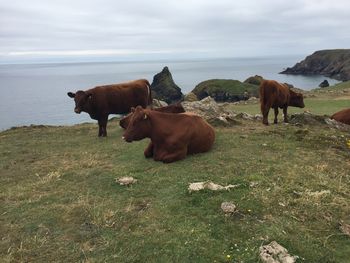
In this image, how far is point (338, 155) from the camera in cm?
1173

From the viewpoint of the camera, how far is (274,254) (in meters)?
6.15

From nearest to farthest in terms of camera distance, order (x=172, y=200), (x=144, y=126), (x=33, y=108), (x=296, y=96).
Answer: (x=172, y=200)
(x=144, y=126)
(x=296, y=96)
(x=33, y=108)

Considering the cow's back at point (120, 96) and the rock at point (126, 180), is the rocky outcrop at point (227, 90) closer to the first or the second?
Answer: the cow's back at point (120, 96)

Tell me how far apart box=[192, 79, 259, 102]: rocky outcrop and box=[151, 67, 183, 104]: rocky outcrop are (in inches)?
169

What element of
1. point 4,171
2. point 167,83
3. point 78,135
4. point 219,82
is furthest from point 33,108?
point 4,171

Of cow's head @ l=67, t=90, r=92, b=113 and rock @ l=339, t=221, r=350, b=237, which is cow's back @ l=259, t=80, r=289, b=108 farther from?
rock @ l=339, t=221, r=350, b=237

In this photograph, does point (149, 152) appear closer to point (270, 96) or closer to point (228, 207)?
point (228, 207)

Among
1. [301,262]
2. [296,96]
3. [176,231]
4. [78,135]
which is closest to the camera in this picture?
[301,262]

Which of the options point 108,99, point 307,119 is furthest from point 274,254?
point 307,119

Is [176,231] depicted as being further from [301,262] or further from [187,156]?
[187,156]

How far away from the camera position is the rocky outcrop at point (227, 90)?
55188 mm

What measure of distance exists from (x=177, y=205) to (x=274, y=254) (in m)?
2.32

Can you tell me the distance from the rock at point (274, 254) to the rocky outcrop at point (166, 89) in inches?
2206

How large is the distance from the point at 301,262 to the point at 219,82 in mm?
54856
